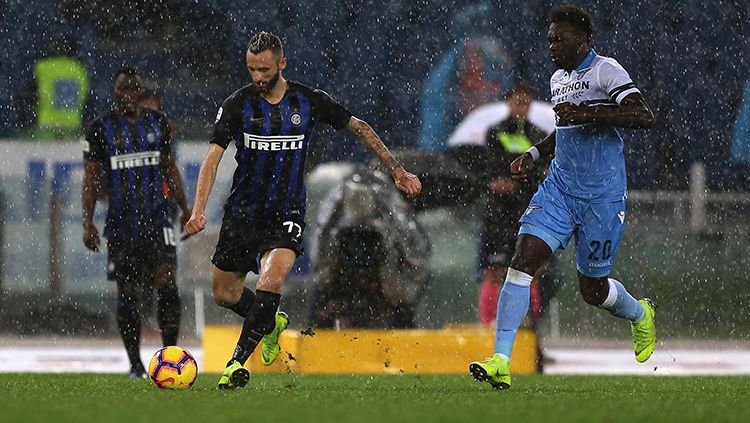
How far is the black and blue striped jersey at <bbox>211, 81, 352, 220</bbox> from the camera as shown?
25.0 feet

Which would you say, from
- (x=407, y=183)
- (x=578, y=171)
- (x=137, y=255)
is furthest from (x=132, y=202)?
(x=578, y=171)

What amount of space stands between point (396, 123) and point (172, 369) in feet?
30.3

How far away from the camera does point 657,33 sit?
678 inches

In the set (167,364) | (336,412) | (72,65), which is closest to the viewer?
(336,412)

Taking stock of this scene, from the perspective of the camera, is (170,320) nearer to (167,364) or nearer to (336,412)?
(167,364)

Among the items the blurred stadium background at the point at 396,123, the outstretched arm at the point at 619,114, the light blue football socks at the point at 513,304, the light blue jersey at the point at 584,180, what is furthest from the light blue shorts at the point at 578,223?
the blurred stadium background at the point at 396,123

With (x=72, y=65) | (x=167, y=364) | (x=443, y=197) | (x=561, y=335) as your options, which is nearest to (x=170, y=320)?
(x=167, y=364)

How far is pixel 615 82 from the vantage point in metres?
7.32

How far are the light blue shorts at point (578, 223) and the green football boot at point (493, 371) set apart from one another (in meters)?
0.65

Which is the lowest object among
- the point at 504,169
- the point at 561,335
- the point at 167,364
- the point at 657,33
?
the point at 561,335

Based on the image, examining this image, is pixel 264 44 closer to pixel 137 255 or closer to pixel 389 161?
pixel 389 161

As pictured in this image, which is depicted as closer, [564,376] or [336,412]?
[336,412]

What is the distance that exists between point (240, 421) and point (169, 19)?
12.5 metres

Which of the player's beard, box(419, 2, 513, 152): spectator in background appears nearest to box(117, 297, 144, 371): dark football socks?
the player's beard
